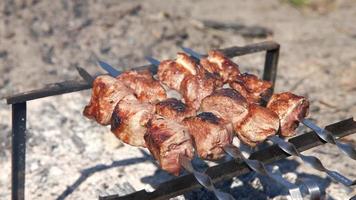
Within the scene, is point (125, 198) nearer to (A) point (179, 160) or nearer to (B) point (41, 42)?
(A) point (179, 160)

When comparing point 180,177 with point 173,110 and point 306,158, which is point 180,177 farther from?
point 306,158

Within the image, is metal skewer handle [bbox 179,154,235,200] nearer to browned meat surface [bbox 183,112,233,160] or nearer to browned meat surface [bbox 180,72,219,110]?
browned meat surface [bbox 183,112,233,160]

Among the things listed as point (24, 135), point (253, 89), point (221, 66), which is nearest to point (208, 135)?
point (253, 89)

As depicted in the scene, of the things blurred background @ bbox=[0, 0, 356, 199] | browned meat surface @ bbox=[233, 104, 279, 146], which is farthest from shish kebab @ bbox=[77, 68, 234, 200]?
blurred background @ bbox=[0, 0, 356, 199]

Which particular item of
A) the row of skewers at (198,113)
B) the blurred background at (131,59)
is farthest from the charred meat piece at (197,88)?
the blurred background at (131,59)

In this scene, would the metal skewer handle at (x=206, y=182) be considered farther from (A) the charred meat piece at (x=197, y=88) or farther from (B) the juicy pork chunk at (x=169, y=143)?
(A) the charred meat piece at (x=197, y=88)
